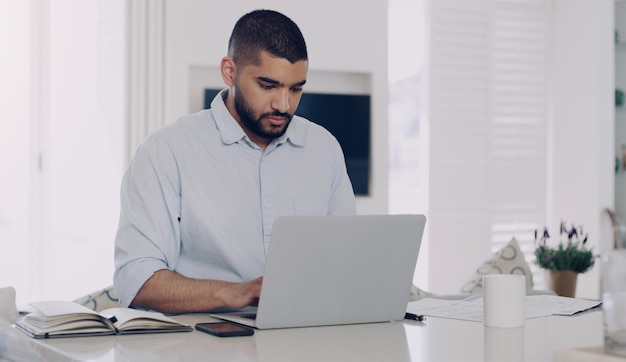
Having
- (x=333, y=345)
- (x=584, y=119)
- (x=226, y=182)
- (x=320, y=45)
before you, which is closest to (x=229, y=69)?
(x=226, y=182)

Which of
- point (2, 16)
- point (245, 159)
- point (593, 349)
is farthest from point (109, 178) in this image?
point (593, 349)

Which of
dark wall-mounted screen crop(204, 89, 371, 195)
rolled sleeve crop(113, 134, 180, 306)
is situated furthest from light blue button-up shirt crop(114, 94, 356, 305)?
dark wall-mounted screen crop(204, 89, 371, 195)

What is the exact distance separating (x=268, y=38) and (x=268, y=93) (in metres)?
0.13

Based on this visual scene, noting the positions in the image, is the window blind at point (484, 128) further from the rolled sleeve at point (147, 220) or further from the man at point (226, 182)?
the rolled sleeve at point (147, 220)

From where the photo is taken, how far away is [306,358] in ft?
4.41

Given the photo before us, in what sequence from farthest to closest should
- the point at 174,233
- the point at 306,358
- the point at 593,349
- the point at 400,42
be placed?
the point at 400,42 < the point at 174,233 < the point at 306,358 < the point at 593,349

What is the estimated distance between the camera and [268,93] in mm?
2150

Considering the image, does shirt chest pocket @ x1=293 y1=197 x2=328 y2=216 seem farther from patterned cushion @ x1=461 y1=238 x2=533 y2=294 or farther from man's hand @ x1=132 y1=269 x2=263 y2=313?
patterned cushion @ x1=461 y1=238 x2=533 y2=294

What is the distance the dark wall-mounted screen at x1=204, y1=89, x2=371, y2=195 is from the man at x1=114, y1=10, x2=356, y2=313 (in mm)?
2680

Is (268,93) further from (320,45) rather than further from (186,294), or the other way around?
(320,45)

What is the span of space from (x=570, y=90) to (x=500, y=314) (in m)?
4.40

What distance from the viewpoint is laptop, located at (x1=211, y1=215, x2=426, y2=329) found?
61.9 inches

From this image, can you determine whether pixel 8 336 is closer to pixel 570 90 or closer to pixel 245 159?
pixel 245 159

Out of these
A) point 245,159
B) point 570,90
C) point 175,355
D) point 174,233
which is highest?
point 570,90
